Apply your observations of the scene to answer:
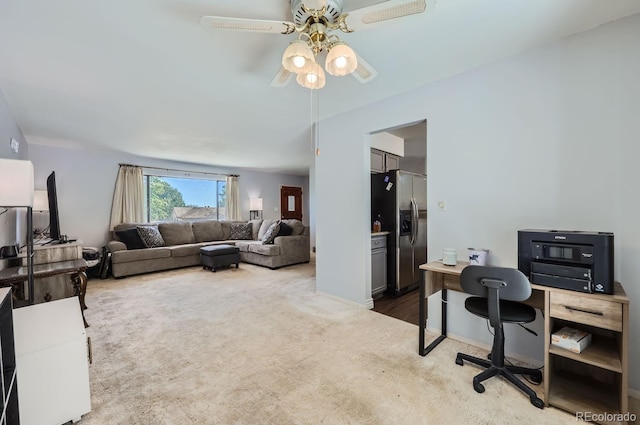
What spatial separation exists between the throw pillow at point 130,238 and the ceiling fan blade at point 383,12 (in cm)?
537

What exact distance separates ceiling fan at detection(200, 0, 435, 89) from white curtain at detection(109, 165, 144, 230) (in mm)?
5411

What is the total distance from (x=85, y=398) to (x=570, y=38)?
3.88m

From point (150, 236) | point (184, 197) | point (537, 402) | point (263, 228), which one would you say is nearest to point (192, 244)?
point (150, 236)

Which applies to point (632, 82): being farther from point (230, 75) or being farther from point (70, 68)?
point (70, 68)

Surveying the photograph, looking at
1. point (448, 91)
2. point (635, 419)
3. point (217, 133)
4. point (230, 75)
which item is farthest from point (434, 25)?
point (217, 133)

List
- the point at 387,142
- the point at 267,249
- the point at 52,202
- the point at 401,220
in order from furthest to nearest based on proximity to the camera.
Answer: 1. the point at 267,249
2. the point at 387,142
3. the point at 401,220
4. the point at 52,202

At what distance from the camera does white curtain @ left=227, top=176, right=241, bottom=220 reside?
24.3 feet

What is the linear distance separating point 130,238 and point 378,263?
179 inches

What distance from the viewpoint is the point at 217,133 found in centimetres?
425

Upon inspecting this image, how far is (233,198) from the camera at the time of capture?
24.5 ft

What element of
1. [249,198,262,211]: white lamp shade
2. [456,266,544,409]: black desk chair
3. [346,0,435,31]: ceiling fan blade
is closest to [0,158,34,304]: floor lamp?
[346,0,435,31]: ceiling fan blade

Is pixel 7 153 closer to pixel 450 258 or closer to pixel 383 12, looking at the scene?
pixel 383 12

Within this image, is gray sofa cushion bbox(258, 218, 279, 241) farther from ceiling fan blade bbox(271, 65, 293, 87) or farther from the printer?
the printer

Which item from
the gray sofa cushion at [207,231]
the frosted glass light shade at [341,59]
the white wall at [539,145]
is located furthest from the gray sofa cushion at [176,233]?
the frosted glass light shade at [341,59]
